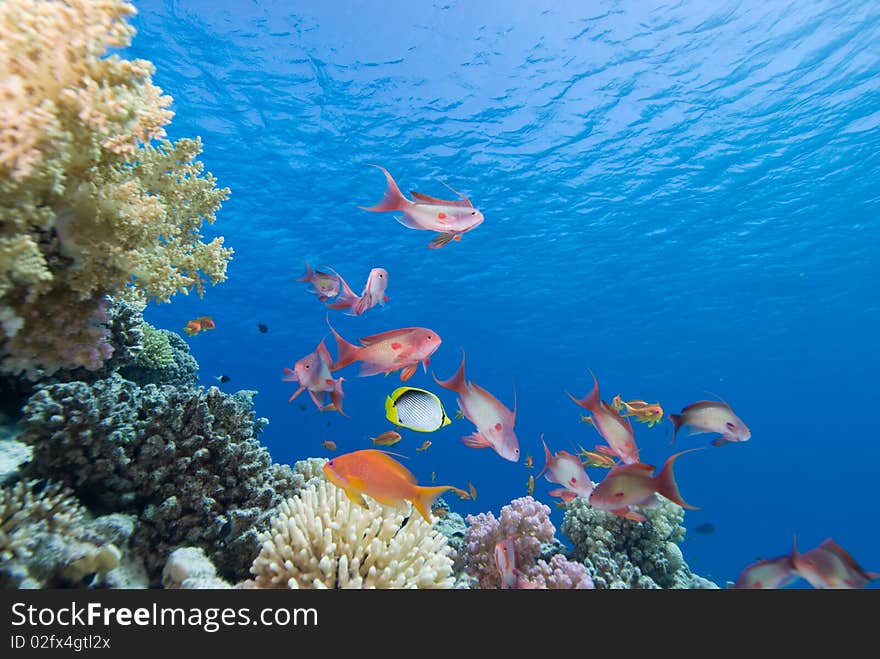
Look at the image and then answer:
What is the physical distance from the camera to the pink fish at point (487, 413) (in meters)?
3.24

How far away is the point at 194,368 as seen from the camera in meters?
8.09

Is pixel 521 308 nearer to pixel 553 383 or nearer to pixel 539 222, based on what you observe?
pixel 539 222

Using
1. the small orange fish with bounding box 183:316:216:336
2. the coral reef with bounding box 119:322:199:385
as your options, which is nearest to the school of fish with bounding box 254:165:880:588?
the coral reef with bounding box 119:322:199:385

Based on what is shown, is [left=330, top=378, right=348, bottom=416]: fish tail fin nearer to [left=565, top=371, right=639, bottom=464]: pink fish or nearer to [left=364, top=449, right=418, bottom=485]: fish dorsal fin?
[left=364, top=449, right=418, bottom=485]: fish dorsal fin

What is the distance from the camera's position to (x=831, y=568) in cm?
286

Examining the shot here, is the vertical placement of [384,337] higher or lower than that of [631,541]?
higher

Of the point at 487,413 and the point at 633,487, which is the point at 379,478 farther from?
the point at 633,487

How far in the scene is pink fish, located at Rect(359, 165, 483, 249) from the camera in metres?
3.30

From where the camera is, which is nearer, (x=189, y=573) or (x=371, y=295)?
(x=189, y=573)

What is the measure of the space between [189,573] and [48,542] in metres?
0.89

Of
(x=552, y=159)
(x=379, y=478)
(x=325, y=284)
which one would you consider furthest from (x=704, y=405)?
(x=552, y=159)

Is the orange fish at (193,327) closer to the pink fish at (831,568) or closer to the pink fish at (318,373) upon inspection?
the pink fish at (318,373)

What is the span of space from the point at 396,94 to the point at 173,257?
15.4m

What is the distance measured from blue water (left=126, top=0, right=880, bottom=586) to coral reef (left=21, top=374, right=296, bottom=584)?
218cm
